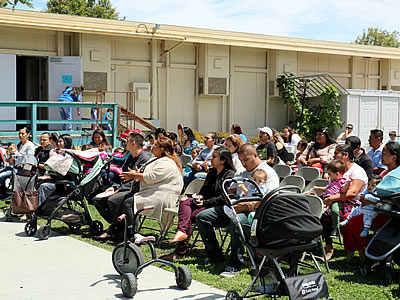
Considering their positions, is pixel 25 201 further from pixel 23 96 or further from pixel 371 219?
pixel 23 96

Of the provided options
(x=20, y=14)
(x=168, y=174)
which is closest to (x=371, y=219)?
(x=168, y=174)

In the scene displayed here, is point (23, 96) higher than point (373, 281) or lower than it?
higher

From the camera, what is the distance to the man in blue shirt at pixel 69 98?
17.0 metres

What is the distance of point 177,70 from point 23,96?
560 cm

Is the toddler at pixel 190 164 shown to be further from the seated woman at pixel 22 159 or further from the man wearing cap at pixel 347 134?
the man wearing cap at pixel 347 134

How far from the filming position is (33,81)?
2003 cm

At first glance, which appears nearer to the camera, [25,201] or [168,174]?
[168,174]

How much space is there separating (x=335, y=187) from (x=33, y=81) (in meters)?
15.3

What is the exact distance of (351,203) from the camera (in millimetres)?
7012

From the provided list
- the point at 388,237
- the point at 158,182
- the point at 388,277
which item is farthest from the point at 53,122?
the point at 388,237

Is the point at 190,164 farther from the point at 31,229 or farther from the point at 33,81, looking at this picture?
the point at 33,81

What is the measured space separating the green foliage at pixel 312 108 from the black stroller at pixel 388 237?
54.0ft

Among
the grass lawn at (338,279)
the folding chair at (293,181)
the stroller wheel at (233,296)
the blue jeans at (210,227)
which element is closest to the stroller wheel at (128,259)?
the grass lawn at (338,279)

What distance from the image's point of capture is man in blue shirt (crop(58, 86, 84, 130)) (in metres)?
17.0
